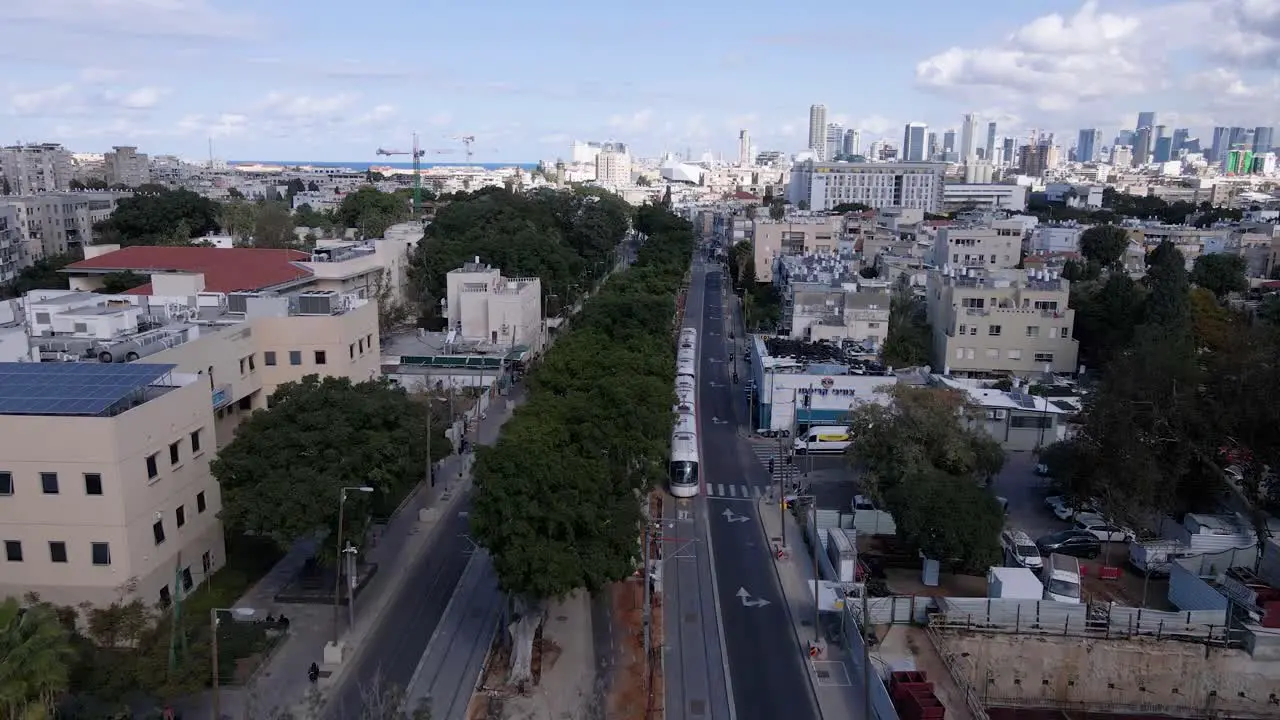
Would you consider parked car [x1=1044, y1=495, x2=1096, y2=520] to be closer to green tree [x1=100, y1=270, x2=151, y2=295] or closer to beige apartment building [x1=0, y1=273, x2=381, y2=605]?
beige apartment building [x1=0, y1=273, x2=381, y2=605]

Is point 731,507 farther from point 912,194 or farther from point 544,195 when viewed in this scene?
point 912,194

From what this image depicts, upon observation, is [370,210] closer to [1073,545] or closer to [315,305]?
[315,305]

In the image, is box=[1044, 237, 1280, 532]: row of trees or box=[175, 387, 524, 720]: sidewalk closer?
box=[175, 387, 524, 720]: sidewalk

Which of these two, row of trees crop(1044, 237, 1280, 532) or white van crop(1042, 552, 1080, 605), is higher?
row of trees crop(1044, 237, 1280, 532)

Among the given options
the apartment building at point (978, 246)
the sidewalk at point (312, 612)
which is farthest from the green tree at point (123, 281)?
the apartment building at point (978, 246)

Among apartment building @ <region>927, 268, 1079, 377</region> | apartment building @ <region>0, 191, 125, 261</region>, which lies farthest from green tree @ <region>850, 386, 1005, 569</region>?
apartment building @ <region>0, 191, 125, 261</region>

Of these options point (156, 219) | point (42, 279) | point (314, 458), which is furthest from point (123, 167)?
point (314, 458)

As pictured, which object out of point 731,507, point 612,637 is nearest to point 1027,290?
point 731,507

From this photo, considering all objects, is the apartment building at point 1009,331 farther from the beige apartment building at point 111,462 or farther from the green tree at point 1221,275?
the beige apartment building at point 111,462
